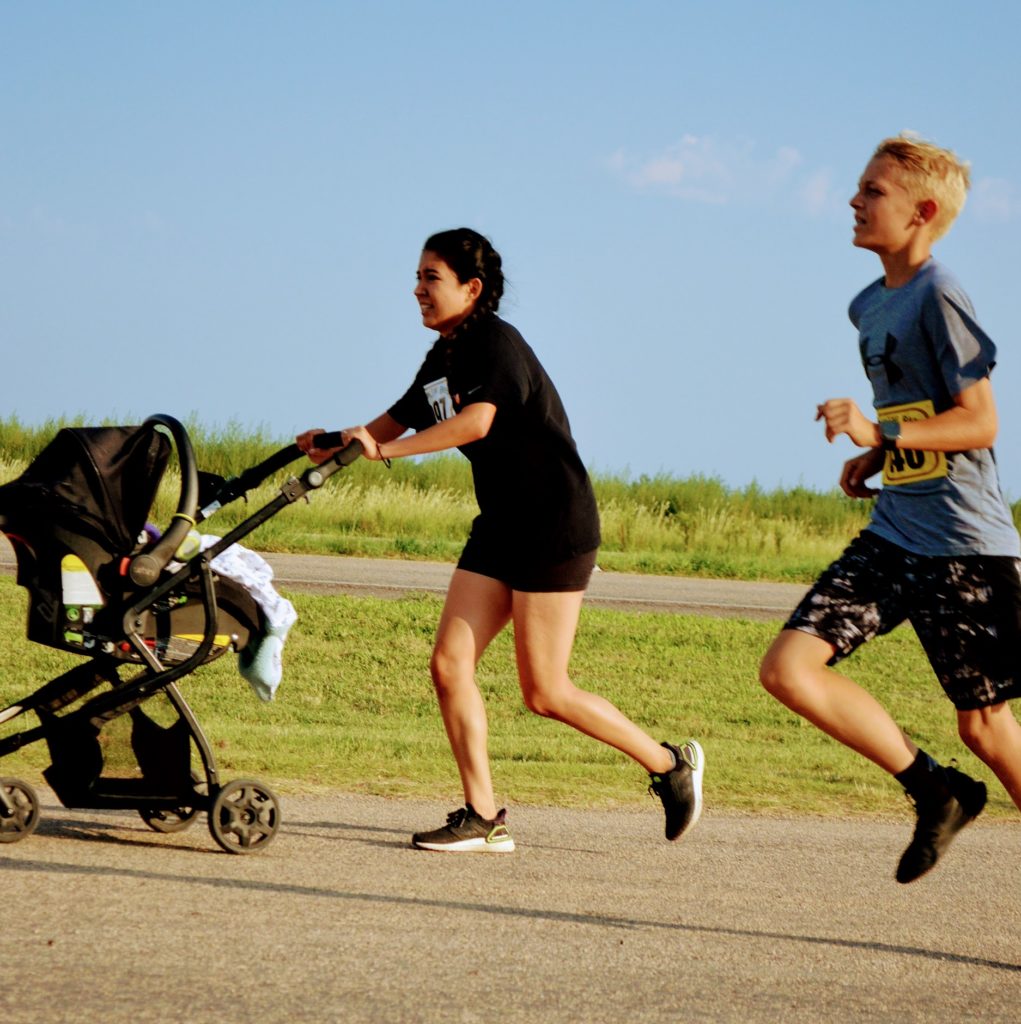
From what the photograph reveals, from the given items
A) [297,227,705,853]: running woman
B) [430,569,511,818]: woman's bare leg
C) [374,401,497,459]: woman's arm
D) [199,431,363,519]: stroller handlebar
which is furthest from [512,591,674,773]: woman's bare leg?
[199,431,363,519]: stroller handlebar

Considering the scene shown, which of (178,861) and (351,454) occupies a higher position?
(351,454)

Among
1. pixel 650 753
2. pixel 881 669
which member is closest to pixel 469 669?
pixel 650 753

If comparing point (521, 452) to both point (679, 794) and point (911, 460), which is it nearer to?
point (679, 794)

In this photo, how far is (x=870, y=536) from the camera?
4.45 meters

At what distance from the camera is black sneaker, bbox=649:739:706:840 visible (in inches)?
222

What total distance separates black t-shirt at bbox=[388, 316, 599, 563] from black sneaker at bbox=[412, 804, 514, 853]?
99cm

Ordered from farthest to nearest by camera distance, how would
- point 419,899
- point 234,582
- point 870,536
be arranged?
point 234,582, point 419,899, point 870,536

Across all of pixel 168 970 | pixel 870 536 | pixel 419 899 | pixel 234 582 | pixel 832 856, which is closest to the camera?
pixel 168 970

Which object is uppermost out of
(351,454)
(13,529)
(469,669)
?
(351,454)

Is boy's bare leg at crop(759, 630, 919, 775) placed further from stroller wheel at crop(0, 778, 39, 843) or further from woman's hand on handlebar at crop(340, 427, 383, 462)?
stroller wheel at crop(0, 778, 39, 843)

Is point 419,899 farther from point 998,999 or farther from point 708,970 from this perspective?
point 998,999

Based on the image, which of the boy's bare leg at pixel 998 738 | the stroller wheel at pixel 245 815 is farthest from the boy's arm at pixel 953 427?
the stroller wheel at pixel 245 815

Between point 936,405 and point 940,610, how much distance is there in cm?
56

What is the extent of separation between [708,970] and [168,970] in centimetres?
139
